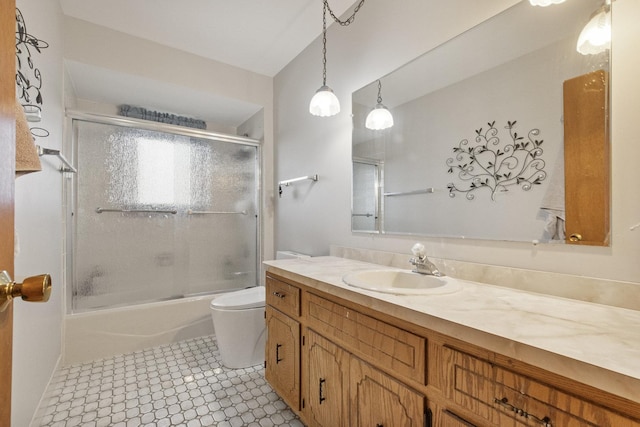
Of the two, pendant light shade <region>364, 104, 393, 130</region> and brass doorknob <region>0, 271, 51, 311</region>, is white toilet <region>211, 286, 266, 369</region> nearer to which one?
pendant light shade <region>364, 104, 393, 130</region>

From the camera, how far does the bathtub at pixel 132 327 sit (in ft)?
7.02

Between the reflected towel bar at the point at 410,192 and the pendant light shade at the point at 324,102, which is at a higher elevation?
the pendant light shade at the point at 324,102

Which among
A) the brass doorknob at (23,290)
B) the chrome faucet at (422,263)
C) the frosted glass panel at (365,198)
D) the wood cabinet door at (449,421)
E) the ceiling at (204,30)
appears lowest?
the wood cabinet door at (449,421)

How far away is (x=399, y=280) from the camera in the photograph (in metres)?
1.42

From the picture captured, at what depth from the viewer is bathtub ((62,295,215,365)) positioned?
2141mm

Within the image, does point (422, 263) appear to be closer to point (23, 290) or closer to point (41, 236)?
point (23, 290)

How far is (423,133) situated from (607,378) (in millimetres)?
1222

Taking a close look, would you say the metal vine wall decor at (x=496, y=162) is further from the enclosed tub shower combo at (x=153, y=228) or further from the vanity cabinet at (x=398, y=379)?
the enclosed tub shower combo at (x=153, y=228)

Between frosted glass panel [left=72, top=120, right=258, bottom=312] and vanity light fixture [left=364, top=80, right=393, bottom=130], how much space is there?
1.61 metres

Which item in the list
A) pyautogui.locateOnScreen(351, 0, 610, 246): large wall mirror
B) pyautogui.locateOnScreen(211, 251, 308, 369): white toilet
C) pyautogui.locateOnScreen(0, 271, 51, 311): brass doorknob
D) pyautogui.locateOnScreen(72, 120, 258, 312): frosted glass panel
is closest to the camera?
pyautogui.locateOnScreen(0, 271, 51, 311): brass doorknob

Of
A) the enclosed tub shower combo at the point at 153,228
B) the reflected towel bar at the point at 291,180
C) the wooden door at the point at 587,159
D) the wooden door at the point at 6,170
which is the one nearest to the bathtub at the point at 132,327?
the enclosed tub shower combo at the point at 153,228

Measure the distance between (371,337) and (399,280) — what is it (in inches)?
18.8

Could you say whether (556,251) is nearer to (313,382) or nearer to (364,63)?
(313,382)

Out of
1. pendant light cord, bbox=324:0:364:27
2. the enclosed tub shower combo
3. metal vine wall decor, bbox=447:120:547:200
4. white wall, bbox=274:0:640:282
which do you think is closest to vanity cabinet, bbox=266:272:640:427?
white wall, bbox=274:0:640:282
